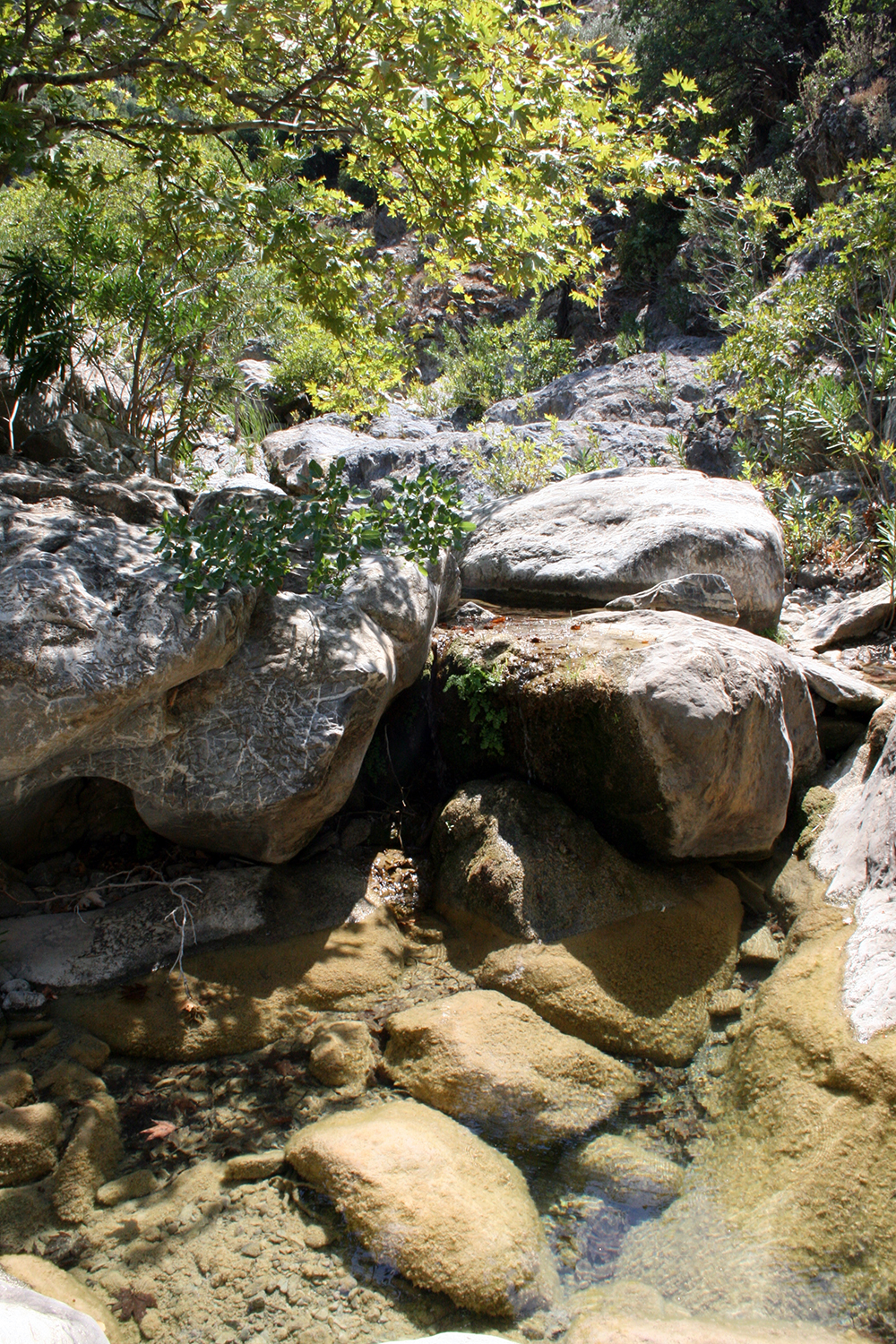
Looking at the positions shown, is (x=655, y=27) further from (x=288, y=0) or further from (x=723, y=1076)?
(x=723, y=1076)

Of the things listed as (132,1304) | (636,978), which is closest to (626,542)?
(636,978)

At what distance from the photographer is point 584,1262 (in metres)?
2.55

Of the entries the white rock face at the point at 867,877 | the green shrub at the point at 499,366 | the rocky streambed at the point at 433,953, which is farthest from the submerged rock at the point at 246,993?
the green shrub at the point at 499,366

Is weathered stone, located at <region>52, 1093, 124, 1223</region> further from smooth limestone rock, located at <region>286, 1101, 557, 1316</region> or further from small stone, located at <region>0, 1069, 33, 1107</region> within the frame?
smooth limestone rock, located at <region>286, 1101, 557, 1316</region>

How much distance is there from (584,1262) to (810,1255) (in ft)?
2.23

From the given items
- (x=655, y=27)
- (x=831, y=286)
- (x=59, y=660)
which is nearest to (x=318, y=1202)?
(x=59, y=660)

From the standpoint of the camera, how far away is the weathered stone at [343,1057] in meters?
3.29

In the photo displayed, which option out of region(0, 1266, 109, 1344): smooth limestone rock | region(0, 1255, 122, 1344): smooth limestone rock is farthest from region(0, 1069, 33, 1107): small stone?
region(0, 1266, 109, 1344): smooth limestone rock

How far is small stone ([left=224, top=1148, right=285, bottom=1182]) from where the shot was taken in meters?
2.85

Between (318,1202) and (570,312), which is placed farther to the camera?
(570,312)

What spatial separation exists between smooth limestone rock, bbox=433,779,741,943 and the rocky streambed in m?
0.02

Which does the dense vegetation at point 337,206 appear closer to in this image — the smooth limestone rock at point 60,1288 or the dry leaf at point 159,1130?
the dry leaf at point 159,1130

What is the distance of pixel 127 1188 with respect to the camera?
2.80 metres

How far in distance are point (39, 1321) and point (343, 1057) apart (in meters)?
1.46
